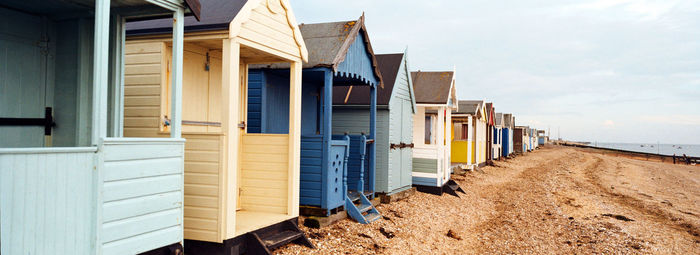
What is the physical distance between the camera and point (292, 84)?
7137 millimetres

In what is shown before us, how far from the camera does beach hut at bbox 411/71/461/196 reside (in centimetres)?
1461

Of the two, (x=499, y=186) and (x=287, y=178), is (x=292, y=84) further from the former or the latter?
(x=499, y=186)

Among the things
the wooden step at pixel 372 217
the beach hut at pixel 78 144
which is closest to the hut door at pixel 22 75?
the beach hut at pixel 78 144

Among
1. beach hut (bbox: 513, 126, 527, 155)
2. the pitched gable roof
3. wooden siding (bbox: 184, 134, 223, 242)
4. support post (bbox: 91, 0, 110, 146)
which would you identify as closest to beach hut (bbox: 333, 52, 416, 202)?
the pitched gable roof

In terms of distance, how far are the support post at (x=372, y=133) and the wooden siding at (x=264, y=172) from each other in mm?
3783

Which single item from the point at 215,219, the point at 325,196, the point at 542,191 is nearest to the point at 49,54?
the point at 215,219

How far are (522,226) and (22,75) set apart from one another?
386 inches

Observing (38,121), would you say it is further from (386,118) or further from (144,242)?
(386,118)

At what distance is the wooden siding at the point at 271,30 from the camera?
600 centimetres

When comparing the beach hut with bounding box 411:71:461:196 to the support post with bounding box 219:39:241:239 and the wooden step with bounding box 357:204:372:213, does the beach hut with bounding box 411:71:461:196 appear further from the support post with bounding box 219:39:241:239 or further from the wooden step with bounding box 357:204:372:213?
the support post with bounding box 219:39:241:239

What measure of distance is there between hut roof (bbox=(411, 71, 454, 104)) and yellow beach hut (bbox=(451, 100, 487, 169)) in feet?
20.4

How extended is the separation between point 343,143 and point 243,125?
204 centimetres

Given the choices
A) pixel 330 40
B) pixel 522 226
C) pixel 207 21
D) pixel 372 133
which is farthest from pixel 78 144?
pixel 522 226

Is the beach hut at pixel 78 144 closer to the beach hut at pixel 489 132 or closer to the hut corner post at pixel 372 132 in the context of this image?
the hut corner post at pixel 372 132
